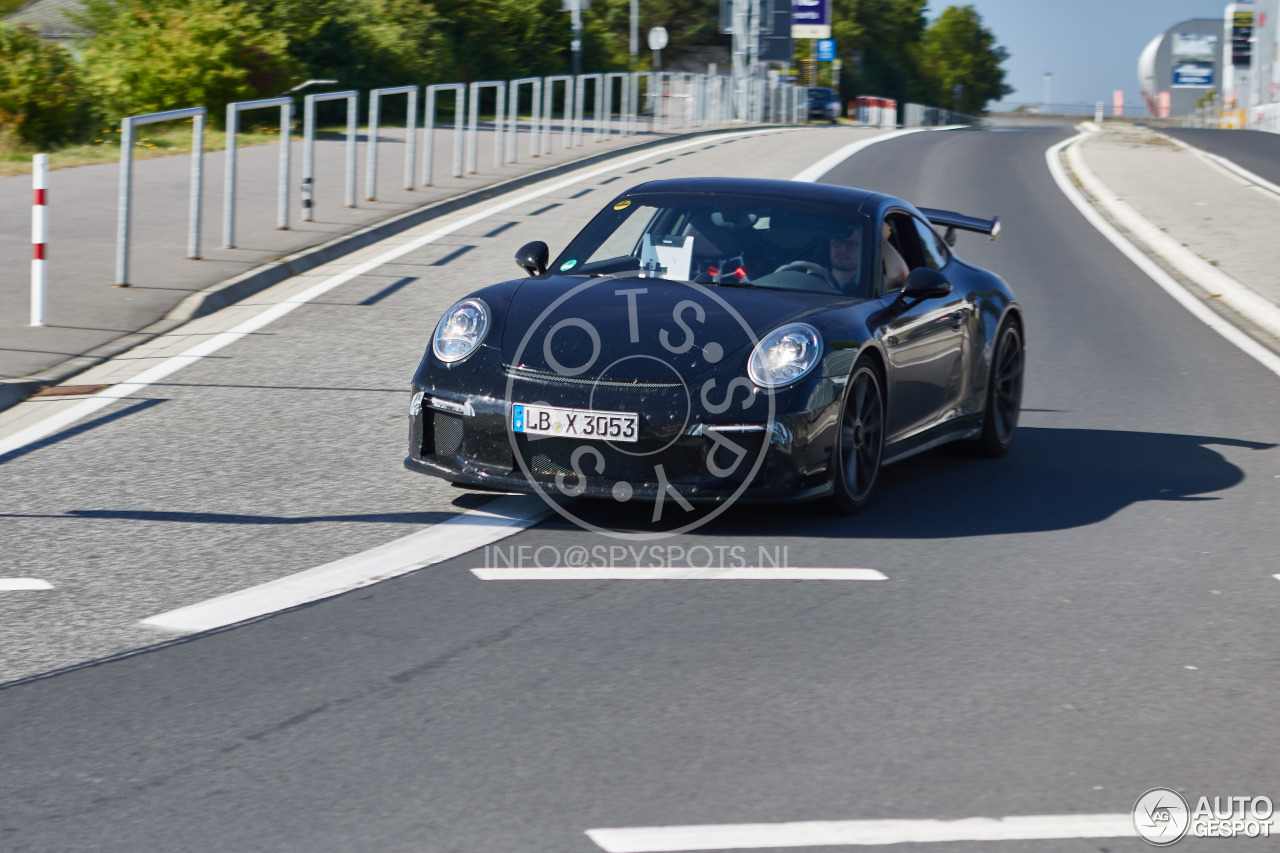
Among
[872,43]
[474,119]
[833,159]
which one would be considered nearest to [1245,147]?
[833,159]

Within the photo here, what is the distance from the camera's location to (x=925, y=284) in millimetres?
6902

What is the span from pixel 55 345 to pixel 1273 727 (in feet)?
25.1

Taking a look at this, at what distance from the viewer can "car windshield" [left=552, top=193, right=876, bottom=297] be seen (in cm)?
702

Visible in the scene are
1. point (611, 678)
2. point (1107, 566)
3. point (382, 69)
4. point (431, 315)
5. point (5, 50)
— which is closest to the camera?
point (611, 678)

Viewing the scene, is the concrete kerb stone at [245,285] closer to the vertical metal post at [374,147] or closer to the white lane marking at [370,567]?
the vertical metal post at [374,147]

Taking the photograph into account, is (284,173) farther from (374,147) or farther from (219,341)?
(219,341)

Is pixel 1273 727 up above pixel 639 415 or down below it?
below

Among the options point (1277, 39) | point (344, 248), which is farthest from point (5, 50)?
point (1277, 39)

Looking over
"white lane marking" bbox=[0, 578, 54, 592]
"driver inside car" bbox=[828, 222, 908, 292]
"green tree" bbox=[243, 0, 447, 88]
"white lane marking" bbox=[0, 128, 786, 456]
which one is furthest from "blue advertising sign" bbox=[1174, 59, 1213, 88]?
"white lane marking" bbox=[0, 578, 54, 592]

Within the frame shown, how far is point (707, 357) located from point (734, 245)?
1.11 m

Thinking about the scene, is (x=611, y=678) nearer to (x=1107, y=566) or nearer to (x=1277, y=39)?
(x=1107, y=566)

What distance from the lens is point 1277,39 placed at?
110 metres

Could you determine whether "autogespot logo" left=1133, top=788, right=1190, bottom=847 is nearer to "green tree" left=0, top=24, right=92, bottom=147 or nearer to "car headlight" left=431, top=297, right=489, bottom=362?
"car headlight" left=431, top=297, right=489, bottom=362

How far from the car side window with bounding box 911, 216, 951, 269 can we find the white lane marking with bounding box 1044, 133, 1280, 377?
385cm
